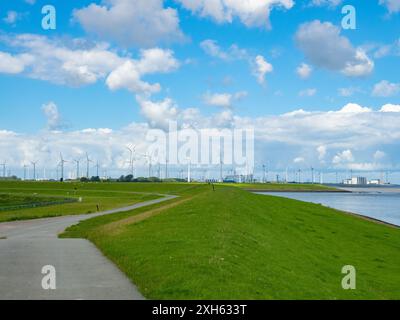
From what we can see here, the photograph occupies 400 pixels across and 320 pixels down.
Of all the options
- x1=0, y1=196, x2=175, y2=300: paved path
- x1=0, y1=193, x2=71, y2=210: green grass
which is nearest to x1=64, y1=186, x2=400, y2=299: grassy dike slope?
x1=0, y1=196, x2=175, y2=300: paved path

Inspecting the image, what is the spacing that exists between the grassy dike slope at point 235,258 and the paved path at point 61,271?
2.77 ft

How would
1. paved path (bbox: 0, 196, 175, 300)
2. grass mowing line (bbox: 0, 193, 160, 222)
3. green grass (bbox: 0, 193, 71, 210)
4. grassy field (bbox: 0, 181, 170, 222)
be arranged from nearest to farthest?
paved path (bbox: 0, 196, 175, 300) < grass mowing line (bbox: 0, 193, 160, 222) < grassy field (bbox: 0, 181, 170, 222) < green grass (bbox: 0, 193, 71, 210)

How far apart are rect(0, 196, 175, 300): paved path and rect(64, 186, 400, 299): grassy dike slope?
2.77 ft

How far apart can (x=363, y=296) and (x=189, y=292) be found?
34.3 ft

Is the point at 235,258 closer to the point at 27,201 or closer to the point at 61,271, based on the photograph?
the point at 61,271

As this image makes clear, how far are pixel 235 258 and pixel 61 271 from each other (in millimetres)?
7583

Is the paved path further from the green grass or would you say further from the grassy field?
the green grass

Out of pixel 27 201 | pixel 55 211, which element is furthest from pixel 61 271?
pixel 27 201

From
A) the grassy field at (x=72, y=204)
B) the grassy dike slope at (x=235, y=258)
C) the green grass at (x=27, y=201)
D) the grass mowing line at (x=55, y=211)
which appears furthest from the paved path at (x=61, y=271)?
the green grass at (x=27, y=201)

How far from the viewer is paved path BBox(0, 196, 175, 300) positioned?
53.7ft
